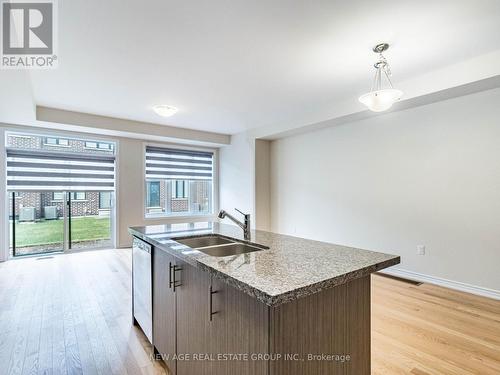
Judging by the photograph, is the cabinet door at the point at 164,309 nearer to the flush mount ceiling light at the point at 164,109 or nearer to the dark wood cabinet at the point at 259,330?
the dark wood cabinet at the point at 259,330

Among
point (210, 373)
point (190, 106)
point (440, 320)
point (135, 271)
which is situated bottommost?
point (440, 320)

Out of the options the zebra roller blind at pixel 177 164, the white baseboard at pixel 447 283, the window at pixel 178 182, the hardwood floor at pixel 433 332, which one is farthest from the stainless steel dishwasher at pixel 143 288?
the zebra roller blind at pixel 177 164

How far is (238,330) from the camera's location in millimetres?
1168

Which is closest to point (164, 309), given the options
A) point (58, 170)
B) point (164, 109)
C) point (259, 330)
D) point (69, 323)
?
point (259, 330)

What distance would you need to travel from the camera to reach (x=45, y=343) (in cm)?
220

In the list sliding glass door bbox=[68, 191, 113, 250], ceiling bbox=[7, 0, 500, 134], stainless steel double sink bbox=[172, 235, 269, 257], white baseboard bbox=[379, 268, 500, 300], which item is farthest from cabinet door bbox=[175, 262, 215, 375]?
sliding glass door bbox=[68, 191, 113, 250]

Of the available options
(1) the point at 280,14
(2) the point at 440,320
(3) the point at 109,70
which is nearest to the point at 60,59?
(3) the point at 109,70

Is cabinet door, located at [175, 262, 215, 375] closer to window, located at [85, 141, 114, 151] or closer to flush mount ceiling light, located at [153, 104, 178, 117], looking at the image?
flush mount ceiling light, located at [153, 104, 178, 117]

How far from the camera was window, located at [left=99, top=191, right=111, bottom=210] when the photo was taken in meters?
5.69

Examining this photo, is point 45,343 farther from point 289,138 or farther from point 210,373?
point 289,138

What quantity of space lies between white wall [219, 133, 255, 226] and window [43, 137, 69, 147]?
3.44 metres

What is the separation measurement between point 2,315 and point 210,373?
2.61 metres

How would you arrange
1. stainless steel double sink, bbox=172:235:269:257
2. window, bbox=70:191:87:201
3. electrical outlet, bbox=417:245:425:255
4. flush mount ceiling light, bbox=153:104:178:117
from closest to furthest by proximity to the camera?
stainless steel double sink, bbox=172:235:269:257
electrical outlet, bbox=417:245:425:255
flush mount ceiling light, bbox=153:104:178:117
window, bbox=70:191:87:201

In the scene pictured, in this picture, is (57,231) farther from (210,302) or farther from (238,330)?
(238,330)
